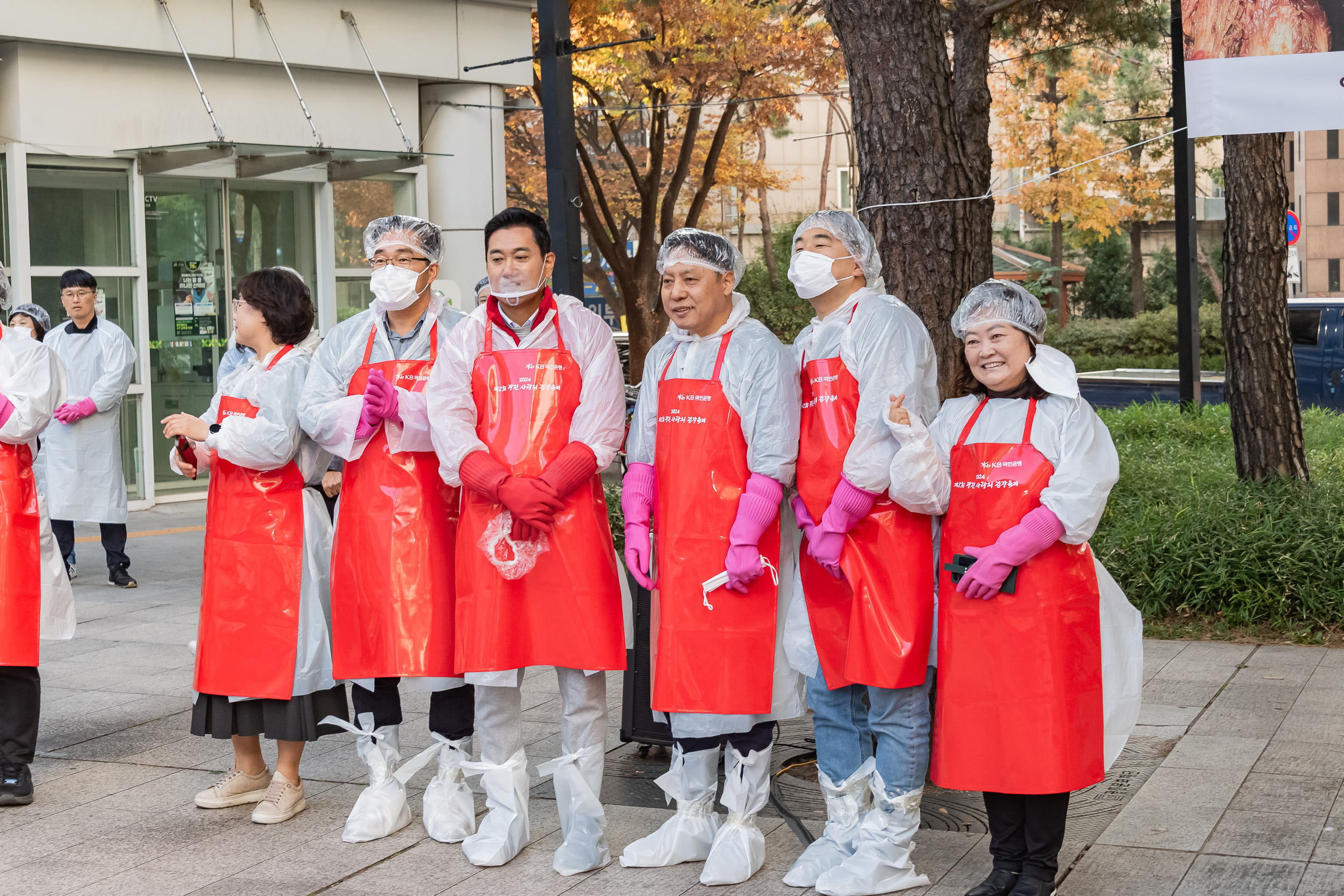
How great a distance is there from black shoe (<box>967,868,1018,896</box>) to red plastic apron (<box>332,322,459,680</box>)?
70.5 inches

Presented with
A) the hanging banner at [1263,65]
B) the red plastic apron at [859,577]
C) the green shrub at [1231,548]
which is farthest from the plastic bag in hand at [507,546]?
the green shrub at [1231,548]

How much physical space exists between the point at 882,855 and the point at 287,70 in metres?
11.5

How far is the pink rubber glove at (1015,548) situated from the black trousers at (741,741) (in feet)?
2.98

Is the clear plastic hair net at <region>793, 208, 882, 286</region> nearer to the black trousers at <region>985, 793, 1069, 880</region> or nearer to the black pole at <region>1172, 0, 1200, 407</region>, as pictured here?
the black trousers at <region>985, 793, 1069, 880</region>

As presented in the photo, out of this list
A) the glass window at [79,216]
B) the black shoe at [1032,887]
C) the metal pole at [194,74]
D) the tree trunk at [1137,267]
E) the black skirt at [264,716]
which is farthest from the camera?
the tree trunk at [1137,267]

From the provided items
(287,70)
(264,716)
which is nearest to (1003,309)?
(264,716)

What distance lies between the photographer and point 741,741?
4.35m

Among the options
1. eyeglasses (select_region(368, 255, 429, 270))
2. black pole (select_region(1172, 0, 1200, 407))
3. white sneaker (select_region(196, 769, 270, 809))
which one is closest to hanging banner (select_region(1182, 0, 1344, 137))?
eyeglasses (select_region(368, 255, 429, 270))

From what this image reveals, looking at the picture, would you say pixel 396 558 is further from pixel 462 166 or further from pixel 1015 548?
pixel 462 166

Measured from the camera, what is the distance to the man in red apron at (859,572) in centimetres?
407

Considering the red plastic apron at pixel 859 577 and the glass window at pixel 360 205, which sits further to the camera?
the glass window at pixel 360 205

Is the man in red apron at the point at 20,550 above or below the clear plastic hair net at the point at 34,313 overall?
below

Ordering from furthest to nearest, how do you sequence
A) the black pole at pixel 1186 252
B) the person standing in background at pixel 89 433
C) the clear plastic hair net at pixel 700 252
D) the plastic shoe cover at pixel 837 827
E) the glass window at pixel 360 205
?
the glass window at pixel 360 205 < the black pole at pixel 1186 252 < the person standing in background at pixel 89 433 < the clear plastic hair net at pixel 700 252 < the plastic shoe cover at pixel 837 827

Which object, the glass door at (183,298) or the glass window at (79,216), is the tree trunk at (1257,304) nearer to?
the glass door at (183,298)
